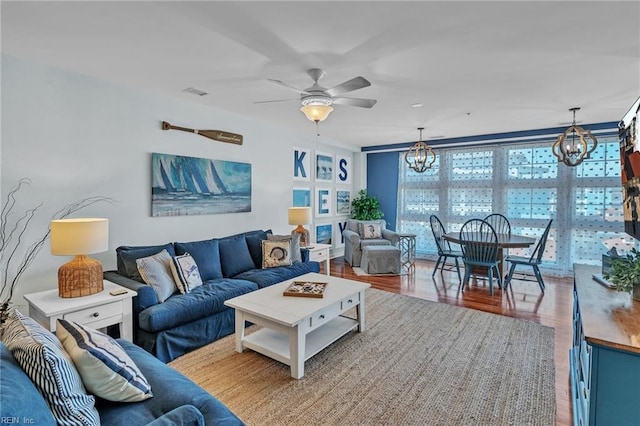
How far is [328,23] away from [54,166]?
2561 millimetres

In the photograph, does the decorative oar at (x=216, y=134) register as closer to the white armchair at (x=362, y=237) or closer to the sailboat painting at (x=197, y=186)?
the sailboat painting at (x=197, y=186)

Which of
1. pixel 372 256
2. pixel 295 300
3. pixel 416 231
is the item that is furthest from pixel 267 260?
pixel 416 231

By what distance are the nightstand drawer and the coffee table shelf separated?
165 cm

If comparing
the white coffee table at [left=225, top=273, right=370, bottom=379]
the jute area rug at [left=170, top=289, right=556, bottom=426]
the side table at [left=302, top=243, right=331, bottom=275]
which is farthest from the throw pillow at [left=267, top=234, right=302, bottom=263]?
the jute area rug at [left=170, top=289, right=556, bottom=426]

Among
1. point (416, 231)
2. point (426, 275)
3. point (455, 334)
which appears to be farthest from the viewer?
point (416, 231)

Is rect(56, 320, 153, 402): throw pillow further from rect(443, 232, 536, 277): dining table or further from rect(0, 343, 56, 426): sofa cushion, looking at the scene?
rect(443, 232, 536, 277): dining table

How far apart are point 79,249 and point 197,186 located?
66.5 inches

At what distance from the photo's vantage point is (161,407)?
1362mm

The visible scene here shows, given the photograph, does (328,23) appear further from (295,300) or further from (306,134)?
(306,134)

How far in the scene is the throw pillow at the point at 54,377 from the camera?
1105 millimetres

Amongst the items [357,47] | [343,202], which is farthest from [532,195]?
[357,47]

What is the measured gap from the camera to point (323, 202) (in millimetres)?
6398

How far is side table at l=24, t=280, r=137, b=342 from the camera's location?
2.20 metres

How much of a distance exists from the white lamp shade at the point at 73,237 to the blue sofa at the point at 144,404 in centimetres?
100
